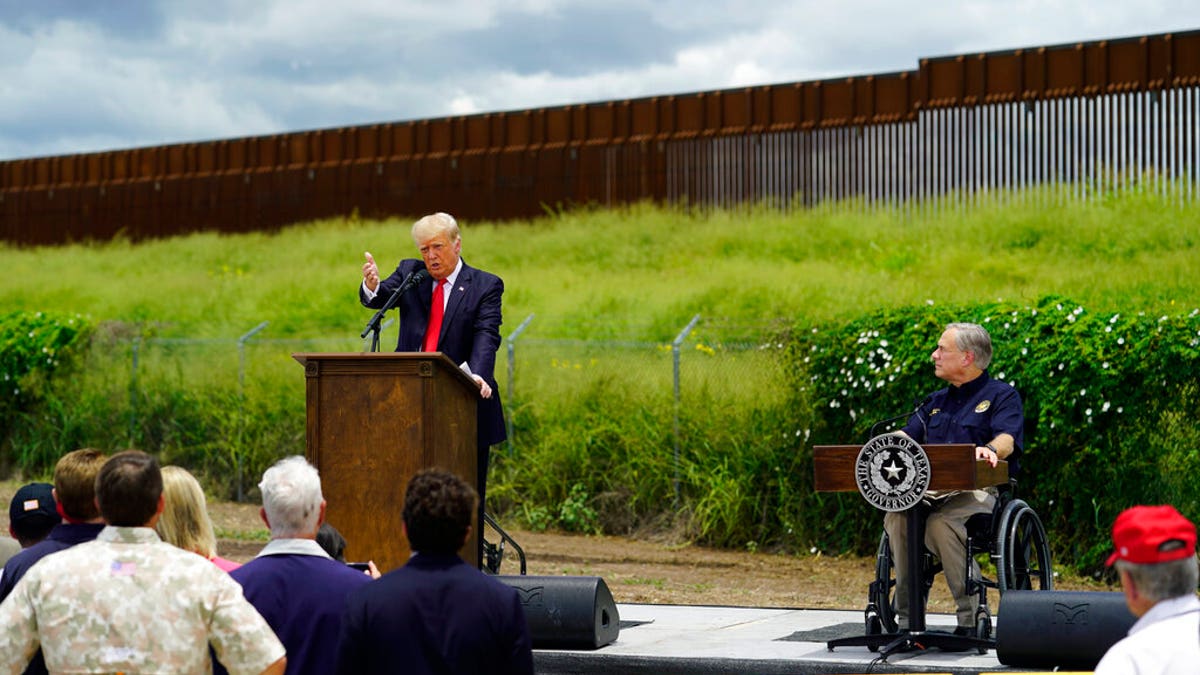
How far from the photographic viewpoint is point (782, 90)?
2605cm

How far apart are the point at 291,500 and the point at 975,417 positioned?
4.39 m

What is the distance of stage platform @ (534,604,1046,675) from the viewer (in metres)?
6.85

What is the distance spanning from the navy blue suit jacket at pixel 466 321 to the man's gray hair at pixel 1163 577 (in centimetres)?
452

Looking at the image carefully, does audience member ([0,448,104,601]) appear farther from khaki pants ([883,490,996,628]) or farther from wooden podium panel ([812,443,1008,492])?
khaki pants ([883,490,996,628])

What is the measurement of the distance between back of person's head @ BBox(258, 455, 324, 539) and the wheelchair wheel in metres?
3.81

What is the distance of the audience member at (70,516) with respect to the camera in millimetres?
4570

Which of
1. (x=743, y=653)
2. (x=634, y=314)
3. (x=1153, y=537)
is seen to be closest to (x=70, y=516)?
(x=1153, y=537)

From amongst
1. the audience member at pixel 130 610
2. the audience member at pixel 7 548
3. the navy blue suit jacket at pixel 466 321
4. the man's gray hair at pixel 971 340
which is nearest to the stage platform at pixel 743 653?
the navy blue suit jacket at pixel 466 321

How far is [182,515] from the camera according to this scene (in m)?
4.41

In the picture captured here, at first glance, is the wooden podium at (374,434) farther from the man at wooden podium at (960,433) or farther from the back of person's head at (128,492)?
the back of person's head at (128,492)

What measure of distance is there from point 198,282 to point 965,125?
13192 mm

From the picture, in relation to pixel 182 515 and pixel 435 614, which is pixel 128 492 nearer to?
pixel 182 515

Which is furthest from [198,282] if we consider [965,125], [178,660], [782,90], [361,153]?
[178,660]

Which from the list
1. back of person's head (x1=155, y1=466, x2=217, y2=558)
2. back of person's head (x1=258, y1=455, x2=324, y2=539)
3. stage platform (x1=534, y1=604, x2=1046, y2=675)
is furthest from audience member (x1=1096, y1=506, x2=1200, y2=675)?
stage platform (x1=534, y1=604, x2=1046, y2=675)
